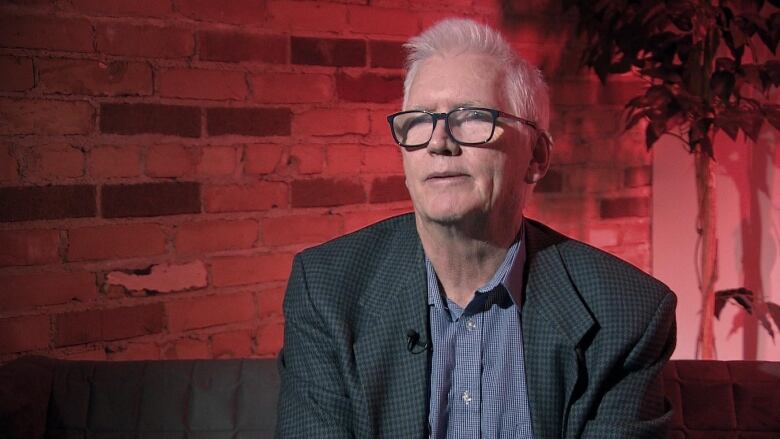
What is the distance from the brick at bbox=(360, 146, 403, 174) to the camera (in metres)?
2.39

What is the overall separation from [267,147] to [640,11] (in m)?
1.15

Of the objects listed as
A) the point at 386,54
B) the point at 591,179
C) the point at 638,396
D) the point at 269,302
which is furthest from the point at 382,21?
the point at 638,396

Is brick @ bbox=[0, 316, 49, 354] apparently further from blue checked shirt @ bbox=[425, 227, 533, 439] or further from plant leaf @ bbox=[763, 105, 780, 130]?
plant leaf @ bbox=[763, 105, 780, 130]

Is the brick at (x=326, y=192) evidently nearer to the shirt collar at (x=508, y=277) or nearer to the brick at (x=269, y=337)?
the brick at (x=269, y=337)

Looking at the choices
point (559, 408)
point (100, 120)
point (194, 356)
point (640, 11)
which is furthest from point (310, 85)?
point (559, 408)

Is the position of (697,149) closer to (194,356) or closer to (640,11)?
(640,11)

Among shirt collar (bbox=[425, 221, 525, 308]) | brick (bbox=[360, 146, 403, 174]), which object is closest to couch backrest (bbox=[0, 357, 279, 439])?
shirt collar (bbox=[425, 221, 525, 308])

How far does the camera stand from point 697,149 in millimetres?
2658

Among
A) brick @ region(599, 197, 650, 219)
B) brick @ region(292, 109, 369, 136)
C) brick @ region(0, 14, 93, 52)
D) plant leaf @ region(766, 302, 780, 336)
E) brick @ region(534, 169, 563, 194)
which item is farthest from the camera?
brick @ region(599, 197, 650, 219)

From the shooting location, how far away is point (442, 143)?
133 centimetres

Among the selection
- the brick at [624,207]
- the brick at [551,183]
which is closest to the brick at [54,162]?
the brick at [551,183]

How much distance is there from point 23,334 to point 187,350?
0.41m

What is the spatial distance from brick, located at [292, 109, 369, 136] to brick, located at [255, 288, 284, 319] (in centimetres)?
44

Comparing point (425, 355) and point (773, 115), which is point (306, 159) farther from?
point (773, 115)
